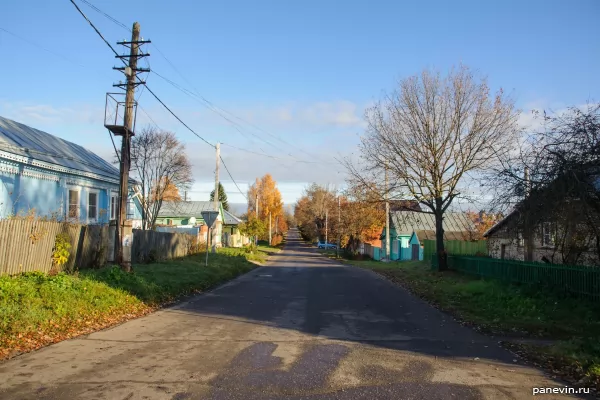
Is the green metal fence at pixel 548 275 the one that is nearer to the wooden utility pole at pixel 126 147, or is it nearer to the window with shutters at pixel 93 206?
the wooden utility pole at pixel 126 147

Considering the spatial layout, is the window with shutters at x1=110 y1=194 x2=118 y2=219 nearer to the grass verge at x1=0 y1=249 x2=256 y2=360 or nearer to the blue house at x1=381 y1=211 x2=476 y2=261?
the grass verge at x1=0 y1=249 x2=256 y2=360

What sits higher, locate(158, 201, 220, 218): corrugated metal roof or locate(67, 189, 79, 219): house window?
locate(158, 201, 220, 218): corrugated metal roof

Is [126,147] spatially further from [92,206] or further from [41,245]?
[92,206]

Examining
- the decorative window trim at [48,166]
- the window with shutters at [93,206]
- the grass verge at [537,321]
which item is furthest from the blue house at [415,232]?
the decorative window trim at [48,166]

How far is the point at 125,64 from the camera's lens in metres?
16.3

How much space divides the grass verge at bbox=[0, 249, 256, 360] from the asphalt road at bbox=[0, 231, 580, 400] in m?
0.62

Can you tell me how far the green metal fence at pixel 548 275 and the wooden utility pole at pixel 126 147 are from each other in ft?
42.7

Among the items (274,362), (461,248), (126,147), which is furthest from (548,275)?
(461,248)

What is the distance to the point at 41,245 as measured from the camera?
12875 mm

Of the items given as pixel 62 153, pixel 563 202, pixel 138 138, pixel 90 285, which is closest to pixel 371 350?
pixel 563 202

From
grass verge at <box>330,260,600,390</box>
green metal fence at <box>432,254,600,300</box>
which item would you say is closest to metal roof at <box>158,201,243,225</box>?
green metal fence at <box>432,254,600,300</box>

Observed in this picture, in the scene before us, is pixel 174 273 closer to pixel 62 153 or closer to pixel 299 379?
pixel 62 153

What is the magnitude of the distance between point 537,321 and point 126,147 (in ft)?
42.7

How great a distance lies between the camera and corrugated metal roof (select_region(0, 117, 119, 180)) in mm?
17625
